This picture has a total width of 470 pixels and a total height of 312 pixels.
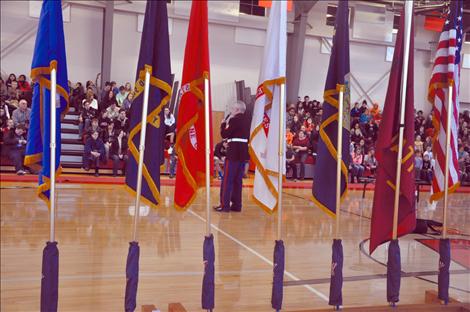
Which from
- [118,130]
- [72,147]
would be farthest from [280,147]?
[72,147]

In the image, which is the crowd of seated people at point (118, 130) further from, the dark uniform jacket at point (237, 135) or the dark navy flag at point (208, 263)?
the dark navy flag at point (208, 263)

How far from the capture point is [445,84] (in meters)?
3.49

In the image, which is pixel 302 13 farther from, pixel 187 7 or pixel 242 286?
pixel 242 286

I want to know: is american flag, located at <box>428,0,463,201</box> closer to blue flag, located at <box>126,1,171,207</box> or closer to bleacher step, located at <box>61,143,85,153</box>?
blue flag, located at <box>126,1,171,207</box>

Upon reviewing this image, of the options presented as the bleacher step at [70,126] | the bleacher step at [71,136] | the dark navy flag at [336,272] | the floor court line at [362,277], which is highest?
the bleacher step at [70,126]

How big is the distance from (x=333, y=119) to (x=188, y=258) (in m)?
2.44

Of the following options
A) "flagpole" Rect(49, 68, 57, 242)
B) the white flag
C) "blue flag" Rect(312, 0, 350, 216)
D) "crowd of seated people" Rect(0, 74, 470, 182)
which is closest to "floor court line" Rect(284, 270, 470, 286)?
"blue flag" Rect(312, 0, 350, 216)

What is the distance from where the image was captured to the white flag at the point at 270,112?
9.95 ft

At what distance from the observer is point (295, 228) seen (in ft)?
22.7

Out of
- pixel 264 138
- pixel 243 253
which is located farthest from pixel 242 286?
pixel 264 138

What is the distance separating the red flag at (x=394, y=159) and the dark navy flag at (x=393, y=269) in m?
0.10

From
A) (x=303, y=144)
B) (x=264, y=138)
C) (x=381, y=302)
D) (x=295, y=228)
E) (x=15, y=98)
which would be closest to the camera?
(x=264, y=138)

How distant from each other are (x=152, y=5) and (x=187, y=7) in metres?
13.7

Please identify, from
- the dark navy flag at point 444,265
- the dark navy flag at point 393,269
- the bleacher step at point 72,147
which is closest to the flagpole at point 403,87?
the dark navy flag at point 393,269
